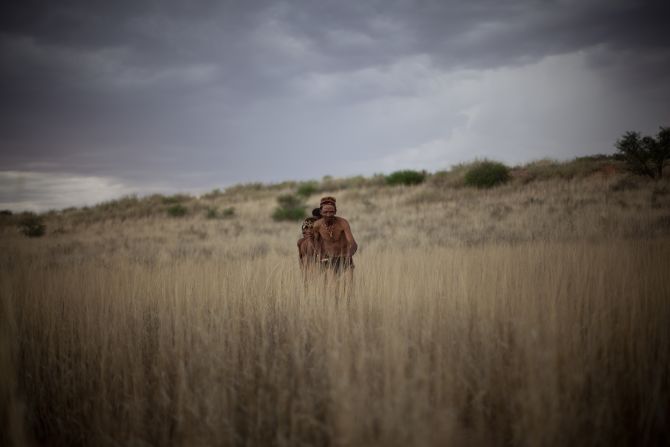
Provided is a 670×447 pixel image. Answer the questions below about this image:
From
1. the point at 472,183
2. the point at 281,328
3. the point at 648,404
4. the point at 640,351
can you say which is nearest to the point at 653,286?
the point at 640,351

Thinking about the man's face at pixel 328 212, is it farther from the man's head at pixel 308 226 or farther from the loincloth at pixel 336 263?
the loincloth at pixel 336 263

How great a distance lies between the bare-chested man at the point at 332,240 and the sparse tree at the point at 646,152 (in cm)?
2004

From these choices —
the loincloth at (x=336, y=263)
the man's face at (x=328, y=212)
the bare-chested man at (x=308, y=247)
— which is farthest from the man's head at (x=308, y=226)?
the loincloth at (x=336, y=263)

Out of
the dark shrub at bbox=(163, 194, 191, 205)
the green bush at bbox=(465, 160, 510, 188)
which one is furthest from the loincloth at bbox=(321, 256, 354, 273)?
the dark shrub at bbox=(163, 194, 191, 205)

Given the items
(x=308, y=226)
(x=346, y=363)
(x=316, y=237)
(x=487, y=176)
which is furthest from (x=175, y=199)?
(x=346, y=363)

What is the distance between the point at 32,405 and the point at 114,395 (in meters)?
0.59

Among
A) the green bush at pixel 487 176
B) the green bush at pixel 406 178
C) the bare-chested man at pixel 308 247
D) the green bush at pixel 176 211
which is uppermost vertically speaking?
the green bush at pixel 406 178

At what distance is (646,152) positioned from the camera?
1694cm

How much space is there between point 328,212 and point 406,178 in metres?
24.9

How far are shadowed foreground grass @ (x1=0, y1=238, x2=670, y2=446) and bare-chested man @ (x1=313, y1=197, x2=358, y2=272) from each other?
1.82 feet

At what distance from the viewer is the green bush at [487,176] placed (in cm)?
2105

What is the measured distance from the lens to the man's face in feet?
14.8

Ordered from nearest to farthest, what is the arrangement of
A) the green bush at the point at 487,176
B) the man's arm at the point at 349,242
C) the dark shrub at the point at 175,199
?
the man's arm at the point at 349,242 < the green bush at the point at 487,176 < the dark shrub at the point at 175,199

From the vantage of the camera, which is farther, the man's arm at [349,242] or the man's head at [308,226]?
the man's head at [308,226]
